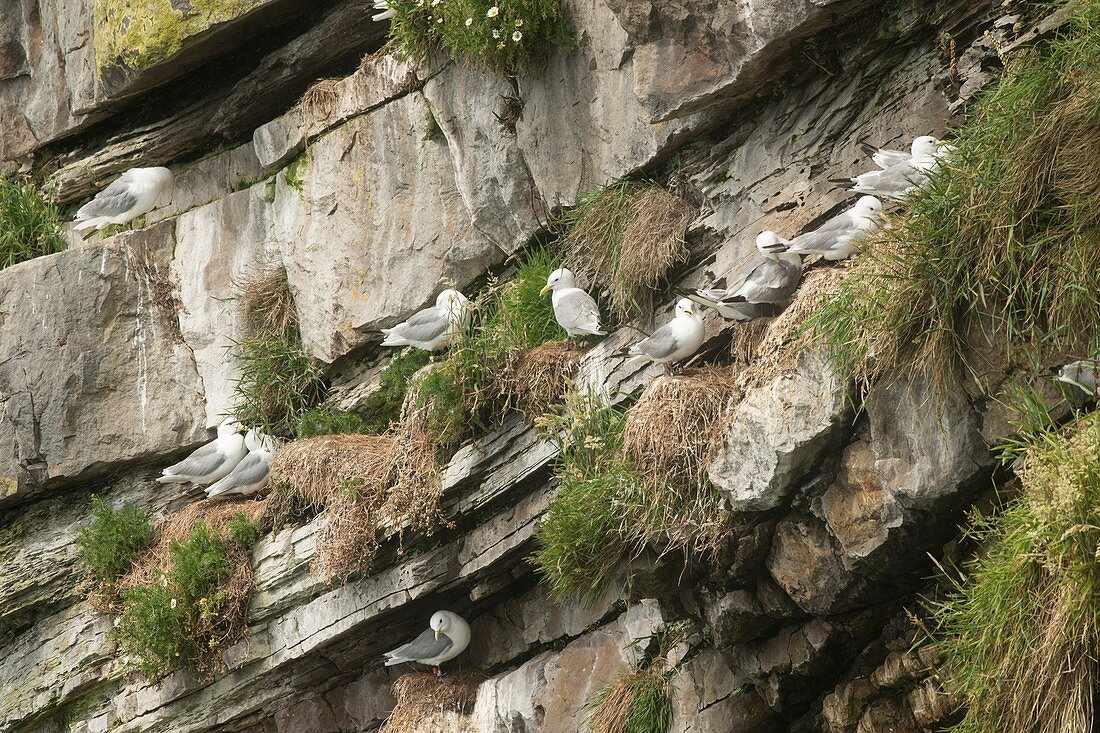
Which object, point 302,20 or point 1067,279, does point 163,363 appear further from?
point 1067,279

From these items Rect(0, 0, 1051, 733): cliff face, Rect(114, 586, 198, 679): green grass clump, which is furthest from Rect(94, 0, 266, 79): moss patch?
Rect(114, 586, 198, 679): green grass clump

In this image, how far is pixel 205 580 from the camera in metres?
8.73

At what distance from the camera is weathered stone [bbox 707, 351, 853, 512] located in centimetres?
584

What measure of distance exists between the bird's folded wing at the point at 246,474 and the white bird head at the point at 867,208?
5.05m

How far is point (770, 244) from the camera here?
22.2 feet

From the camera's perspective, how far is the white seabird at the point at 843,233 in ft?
21.0

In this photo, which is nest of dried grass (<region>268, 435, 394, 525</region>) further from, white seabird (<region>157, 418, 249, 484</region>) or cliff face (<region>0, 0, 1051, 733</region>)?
white seabird (<region>157, 418, 249, 484</region>)

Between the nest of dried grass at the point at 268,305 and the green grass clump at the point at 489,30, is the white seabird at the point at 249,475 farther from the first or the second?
the green grass clump at the point at 489,30

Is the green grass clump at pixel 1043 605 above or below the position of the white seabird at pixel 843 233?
below

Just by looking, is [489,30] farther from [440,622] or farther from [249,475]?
[440,622]

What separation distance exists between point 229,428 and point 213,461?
33cm

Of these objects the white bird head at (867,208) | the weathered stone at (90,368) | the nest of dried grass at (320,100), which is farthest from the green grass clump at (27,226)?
the white bird head at (867,208)

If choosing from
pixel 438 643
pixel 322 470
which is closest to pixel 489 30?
pixel 322 470

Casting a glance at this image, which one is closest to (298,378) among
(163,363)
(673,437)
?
(163,363)
